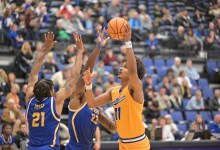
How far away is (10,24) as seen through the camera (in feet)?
56.5

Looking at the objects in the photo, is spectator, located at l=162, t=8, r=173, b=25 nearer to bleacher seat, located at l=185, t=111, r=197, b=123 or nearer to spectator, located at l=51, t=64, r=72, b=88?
bleacher seat, located at l=185, t=111, r=197, b=123

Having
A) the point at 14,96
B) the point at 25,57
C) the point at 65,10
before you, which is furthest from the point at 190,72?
the point at 14,96

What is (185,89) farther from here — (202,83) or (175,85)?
(202,83)

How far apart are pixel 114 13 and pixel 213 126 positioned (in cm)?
746

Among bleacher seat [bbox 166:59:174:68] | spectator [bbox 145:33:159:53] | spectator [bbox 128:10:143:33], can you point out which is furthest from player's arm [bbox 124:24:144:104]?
spectator [bbox 128:10:143:33]

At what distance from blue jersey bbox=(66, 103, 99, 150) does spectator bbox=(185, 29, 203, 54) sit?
12.4 m

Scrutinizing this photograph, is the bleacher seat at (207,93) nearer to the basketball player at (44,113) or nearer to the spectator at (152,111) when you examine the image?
the spectator at (152,111)

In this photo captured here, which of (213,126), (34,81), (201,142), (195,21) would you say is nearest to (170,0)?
(195,21)

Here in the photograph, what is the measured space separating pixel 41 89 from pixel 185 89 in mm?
10351

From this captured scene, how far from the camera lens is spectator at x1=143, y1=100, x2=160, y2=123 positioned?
15570 millimetres

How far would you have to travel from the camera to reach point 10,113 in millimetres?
13758

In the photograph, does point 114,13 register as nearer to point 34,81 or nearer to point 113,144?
point 113,144

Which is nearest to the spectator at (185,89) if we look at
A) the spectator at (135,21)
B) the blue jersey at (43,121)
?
the spectator at (135,21)

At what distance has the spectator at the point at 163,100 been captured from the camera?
53.4ft
